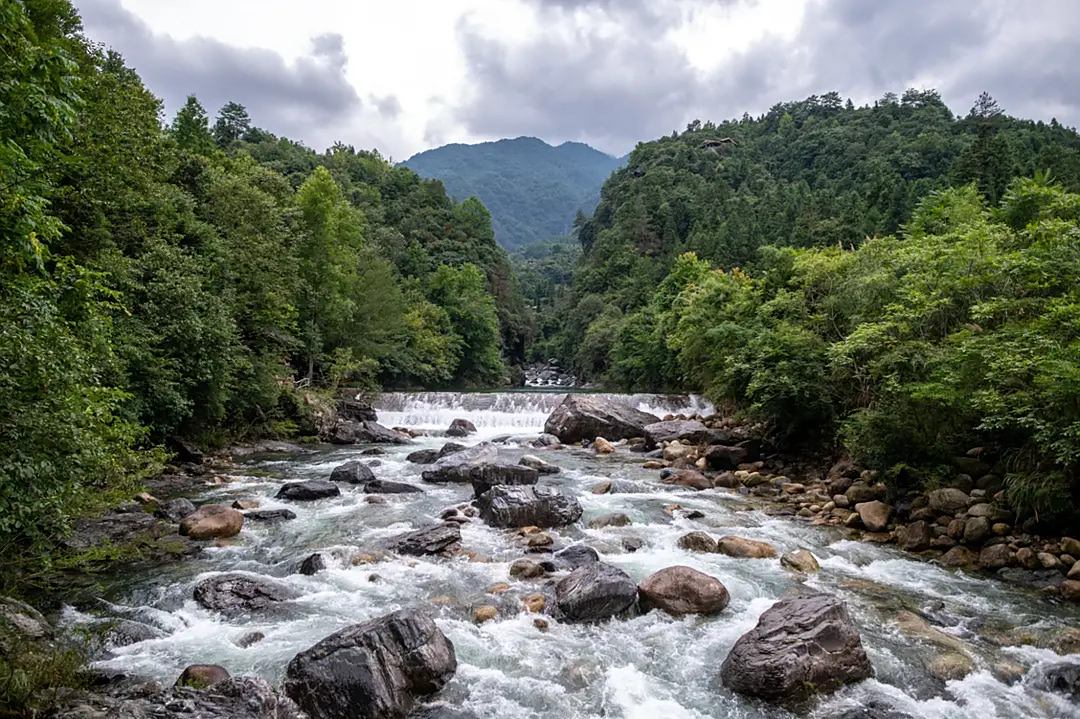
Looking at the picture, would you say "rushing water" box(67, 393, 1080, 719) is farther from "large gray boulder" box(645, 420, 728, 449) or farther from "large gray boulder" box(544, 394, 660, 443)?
"large gray boulder" box(544, 394, 660, 443)

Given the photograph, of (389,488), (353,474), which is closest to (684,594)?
(389,488)

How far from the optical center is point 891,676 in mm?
6805

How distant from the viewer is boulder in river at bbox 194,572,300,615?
8242 mm

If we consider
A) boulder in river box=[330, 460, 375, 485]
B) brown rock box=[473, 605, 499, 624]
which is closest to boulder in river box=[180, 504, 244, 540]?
boulder in river box=[330, 460, 375, 485]

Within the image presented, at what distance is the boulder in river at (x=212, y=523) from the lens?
11.2 m

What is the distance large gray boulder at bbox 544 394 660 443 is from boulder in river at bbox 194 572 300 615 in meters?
17.3

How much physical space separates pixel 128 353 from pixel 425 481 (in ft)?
25.0

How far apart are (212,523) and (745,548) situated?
9525mm

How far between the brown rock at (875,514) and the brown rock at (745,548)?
8.35ft

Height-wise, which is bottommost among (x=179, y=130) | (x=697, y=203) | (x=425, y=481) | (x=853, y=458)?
(x=425, y=481)

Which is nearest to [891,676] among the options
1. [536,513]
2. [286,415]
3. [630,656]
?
[630,656]

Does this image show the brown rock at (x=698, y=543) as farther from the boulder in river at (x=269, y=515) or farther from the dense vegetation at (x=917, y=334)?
the boulder in river at (x=269, y=515)

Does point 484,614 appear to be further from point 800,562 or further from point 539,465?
point 539,465

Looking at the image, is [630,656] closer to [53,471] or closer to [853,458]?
[53,471]
